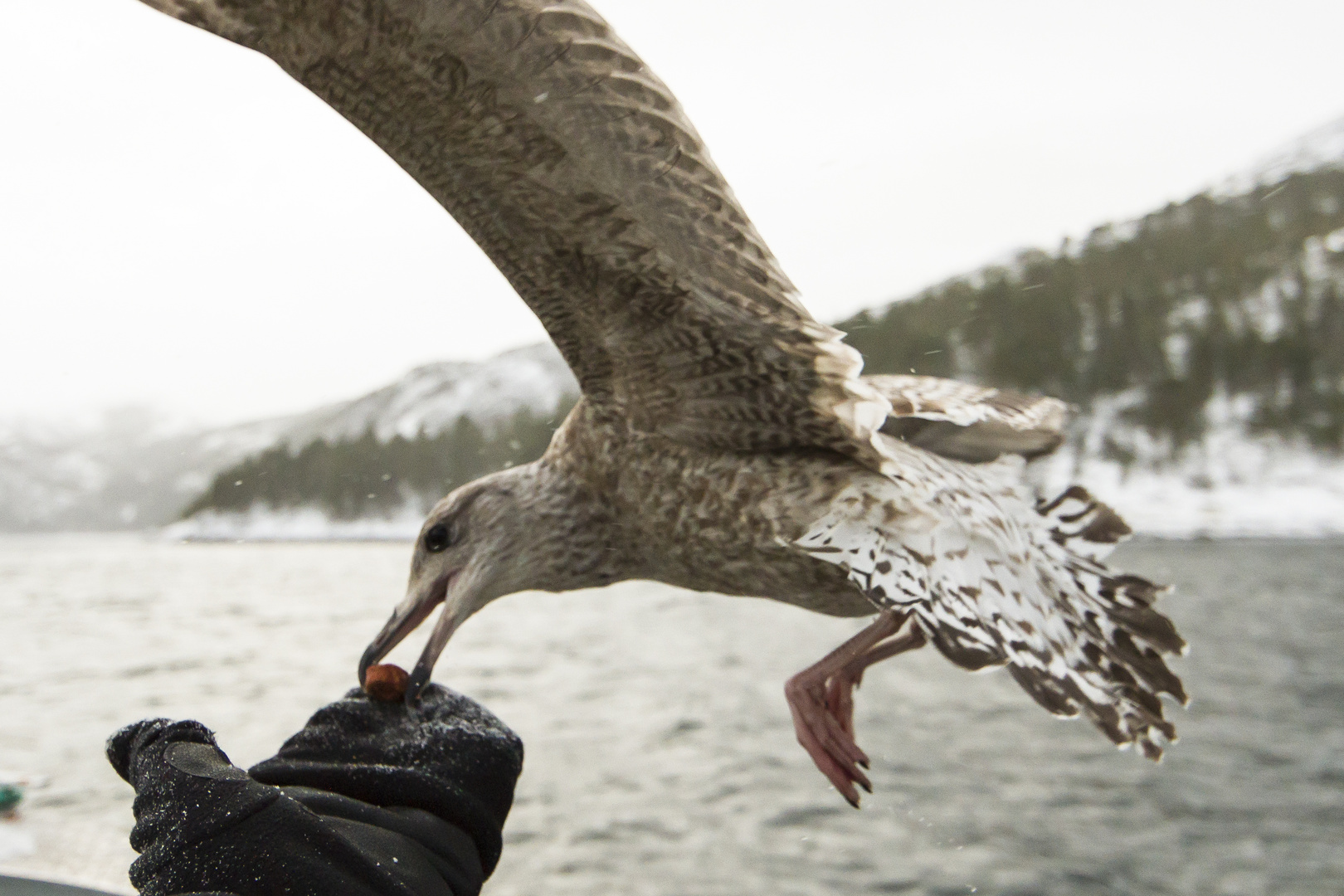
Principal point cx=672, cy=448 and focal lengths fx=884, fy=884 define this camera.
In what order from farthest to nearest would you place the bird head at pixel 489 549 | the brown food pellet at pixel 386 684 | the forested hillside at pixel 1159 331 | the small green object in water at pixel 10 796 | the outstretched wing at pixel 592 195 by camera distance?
the forested hillside at pixel 1159 331
the small green object in water at pixel 10 796
the bird head at pixel 489 549
the outstretched wing at pixel 592 195
the brown food pellet at pixel 386 684

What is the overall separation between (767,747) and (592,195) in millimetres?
17575

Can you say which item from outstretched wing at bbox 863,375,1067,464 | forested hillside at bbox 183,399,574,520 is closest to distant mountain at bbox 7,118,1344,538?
forested hillside at bbox 183,399,574,520

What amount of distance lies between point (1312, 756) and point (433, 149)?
16.6 m

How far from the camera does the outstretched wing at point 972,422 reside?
204cm

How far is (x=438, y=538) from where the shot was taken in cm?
194

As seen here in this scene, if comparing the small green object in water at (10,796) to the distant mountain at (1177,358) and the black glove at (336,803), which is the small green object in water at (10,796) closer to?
the black glove at (336,803)

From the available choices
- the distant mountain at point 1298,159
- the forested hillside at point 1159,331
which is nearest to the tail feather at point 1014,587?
the forested hillside at point 1159,331

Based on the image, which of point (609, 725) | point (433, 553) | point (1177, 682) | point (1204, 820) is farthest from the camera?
point (609, 725)

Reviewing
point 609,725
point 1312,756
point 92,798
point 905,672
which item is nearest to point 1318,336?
point 905,672

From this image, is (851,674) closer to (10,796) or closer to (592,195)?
(592,195)

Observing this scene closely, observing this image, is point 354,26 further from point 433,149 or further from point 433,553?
point 433,553

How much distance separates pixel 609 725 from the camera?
19.1 m

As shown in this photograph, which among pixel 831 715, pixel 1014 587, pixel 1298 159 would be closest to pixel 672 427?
pixel 831 715

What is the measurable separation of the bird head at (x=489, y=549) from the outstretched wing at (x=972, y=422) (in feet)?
2.62
